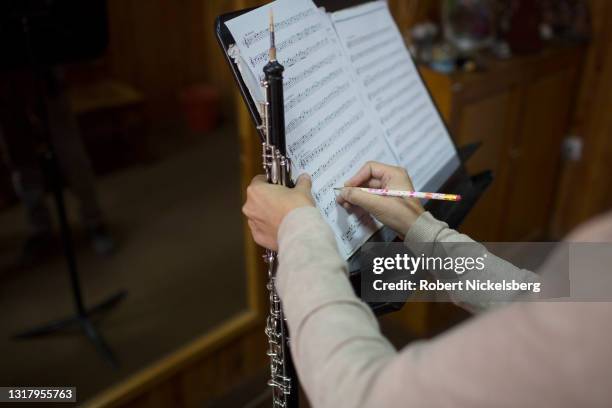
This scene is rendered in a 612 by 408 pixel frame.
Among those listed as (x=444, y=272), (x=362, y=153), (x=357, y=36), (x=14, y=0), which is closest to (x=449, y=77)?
(x=357, y=36)

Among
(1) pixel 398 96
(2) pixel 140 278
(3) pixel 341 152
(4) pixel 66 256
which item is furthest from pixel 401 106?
(2) pixel 140 278

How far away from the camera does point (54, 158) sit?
6.22ft

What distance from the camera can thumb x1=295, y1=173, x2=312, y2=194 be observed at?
2.91 feet

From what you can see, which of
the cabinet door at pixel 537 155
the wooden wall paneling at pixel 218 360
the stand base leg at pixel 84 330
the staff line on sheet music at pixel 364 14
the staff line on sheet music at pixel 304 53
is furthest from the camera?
the cabinet door at pixel 537 155

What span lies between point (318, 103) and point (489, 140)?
1.24m

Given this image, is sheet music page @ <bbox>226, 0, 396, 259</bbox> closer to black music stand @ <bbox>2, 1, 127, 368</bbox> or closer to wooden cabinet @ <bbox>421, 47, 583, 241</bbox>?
wooden cabinet @ <bbox>421, 47, 583, 241</bbox>

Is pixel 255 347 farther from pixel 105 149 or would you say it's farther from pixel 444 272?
pixel 105 149

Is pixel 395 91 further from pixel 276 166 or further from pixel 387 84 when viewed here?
pixel 276 166

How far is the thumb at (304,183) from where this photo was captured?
0.89 meters

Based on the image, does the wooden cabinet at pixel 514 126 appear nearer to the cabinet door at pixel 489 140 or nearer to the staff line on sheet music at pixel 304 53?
the cabinet door at pixel 489 140

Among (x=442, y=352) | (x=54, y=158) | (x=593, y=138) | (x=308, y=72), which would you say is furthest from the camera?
(x=593, y=138)

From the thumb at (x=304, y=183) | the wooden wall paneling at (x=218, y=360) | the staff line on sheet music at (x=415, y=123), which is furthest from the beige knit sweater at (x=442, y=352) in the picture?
the wooden wall paneling at (x=218, y=360)

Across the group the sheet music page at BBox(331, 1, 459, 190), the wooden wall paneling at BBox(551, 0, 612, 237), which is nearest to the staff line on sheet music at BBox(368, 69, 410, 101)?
the sheet music page at BBox(331, 1, 459, 190)

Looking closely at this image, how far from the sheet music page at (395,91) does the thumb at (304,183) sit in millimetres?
296
